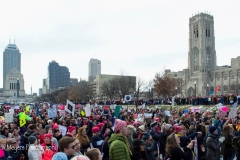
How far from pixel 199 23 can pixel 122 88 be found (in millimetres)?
45964

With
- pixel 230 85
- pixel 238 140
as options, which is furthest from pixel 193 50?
pixel 238 140

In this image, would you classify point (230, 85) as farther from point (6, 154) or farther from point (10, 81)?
point (10, 81)

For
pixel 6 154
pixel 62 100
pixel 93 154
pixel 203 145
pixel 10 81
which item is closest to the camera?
pixel 93 154

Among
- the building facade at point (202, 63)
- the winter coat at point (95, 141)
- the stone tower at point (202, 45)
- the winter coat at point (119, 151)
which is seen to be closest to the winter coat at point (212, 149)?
the winter coat at point (95, 141)

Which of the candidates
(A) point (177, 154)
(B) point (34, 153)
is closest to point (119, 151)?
(A) point (177, 154)

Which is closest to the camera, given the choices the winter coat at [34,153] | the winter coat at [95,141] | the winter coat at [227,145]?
the winter coat at [34,153]

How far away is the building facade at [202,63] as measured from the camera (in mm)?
96312

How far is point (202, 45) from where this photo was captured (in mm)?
103938

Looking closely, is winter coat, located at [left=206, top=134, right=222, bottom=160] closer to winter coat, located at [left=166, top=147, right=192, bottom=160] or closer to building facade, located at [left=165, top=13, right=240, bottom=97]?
winter coat, located at [left=166, top=147, right=192, bottom=160]

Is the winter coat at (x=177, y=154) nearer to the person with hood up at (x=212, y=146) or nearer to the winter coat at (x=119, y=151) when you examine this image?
the winter coat at (x=119, y=151)

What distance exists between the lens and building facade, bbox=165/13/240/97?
96312mm

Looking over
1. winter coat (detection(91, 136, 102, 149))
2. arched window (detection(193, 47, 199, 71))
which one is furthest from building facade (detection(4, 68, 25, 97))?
winter coat (detection(91, 136, 102, 149))

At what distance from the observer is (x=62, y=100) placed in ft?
382

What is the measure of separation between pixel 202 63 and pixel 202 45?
726 centimetres
